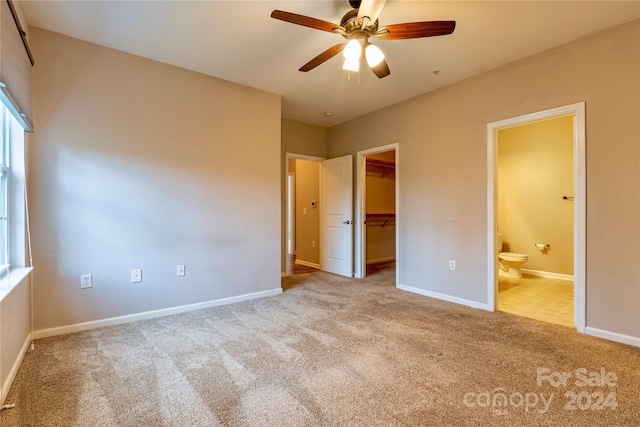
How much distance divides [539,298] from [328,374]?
10.3 feet

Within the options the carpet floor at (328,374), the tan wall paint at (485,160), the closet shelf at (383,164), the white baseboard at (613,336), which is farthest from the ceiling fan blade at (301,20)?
the closet shelf at (383,164)

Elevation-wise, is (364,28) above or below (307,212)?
above

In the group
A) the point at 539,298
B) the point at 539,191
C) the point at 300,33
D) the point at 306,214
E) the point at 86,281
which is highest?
the point at 300,33

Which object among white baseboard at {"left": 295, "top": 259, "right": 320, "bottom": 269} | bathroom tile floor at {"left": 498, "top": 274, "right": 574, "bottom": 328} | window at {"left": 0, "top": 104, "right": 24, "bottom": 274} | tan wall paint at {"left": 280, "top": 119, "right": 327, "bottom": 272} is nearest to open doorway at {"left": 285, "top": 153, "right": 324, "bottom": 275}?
white baseboard at {"left": 295, "top": 259, "right": 320, "bottom": 269}

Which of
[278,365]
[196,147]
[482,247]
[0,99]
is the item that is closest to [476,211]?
[482,247]

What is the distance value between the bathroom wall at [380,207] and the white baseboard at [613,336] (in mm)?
3825

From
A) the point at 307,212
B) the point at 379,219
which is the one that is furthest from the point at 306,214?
the point at 379,219

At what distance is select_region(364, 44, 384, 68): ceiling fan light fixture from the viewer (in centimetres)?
213

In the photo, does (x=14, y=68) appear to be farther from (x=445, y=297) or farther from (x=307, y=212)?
(x=307, y=212)

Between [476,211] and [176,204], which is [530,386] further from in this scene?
Answer: [176,204]

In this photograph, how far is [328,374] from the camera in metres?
1.89

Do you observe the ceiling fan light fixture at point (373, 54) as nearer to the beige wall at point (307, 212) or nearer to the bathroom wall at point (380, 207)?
the beige wall at point (307, 212)

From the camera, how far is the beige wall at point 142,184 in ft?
8.23

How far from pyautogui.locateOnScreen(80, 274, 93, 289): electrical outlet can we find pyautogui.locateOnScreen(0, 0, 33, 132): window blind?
1258 mm
